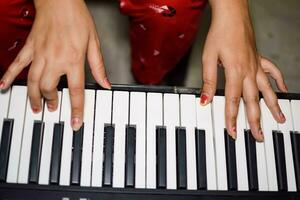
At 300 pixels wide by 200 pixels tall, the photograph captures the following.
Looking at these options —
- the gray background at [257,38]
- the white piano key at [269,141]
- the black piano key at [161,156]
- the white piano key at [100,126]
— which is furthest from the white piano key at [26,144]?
the gray background at [257,38]

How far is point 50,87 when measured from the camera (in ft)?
2.50

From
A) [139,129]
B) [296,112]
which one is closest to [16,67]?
[139,129]

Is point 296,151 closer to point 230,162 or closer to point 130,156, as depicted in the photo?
point 230,162

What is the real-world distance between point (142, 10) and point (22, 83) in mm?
342

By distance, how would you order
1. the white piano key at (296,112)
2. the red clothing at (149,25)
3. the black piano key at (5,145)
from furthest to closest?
the red clothing at (149,25), the white piano key at (296,112), the black piano key at (5,145)

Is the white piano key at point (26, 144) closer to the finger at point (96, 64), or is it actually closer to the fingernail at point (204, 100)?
the finger at point (96, 64)

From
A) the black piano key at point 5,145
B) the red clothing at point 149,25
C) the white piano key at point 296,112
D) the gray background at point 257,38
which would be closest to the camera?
the black piano key at point 5,145

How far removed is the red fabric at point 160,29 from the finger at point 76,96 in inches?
11.0

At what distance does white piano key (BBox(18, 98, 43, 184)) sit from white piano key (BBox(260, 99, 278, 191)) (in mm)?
438

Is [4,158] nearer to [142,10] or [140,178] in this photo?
[140,178]

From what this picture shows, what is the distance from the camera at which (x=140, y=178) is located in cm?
76

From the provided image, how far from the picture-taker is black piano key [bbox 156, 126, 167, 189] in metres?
0.76

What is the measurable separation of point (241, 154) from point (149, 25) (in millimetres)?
411

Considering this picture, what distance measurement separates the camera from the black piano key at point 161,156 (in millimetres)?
756
